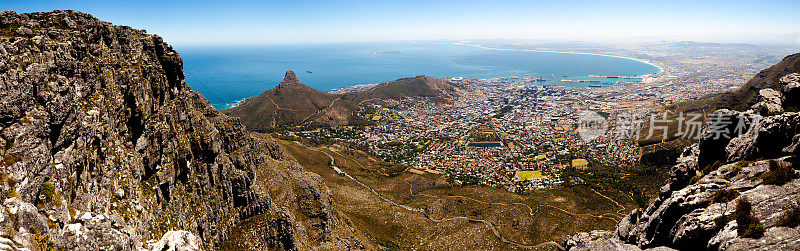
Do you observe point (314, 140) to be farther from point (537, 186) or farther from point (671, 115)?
point (671, 115)

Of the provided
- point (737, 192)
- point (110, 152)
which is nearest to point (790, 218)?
point (737, 192)

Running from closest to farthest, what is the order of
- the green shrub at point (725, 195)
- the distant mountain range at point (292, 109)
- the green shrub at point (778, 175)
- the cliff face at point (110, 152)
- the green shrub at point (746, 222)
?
1. the cliff face at point (110, 152)
2. the green shrub at point (746, 222)
3. the green shrub at point (778, 175)
4. the green shrub at point (725, 195)
5. the distant mountain range at point (292, 109)

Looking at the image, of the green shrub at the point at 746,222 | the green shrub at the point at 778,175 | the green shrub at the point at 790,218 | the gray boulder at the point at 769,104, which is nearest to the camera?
the green shrub at the point at 790,218

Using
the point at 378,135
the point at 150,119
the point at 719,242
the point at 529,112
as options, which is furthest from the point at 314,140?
the point at 529,112

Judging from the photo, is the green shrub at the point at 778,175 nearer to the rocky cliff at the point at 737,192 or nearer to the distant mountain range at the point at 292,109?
the rocky cliff at the point at 737,192

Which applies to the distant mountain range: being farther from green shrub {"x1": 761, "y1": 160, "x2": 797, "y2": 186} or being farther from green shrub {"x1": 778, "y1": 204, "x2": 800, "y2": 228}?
green shrub {"x1": 778, "y1": 204, "x2": 800, "y2": 228}

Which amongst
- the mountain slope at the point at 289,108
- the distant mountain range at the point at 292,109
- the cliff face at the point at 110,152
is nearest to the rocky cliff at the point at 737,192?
the cliff face at the point at 110,152

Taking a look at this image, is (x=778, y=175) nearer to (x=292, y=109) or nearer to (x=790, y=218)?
(x=790, y=218)
